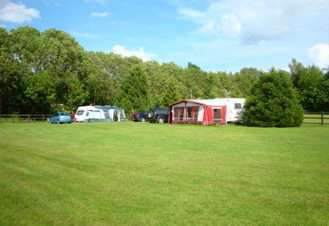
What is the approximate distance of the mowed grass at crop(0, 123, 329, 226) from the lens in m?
5.52

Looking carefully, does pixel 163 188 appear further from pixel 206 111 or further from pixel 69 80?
pixel 69 80

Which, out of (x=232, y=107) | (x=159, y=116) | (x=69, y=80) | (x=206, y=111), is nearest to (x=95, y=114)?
(x=159, y=116)

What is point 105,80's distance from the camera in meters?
55.0

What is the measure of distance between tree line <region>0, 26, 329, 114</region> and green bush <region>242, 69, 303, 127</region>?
24.6 ft

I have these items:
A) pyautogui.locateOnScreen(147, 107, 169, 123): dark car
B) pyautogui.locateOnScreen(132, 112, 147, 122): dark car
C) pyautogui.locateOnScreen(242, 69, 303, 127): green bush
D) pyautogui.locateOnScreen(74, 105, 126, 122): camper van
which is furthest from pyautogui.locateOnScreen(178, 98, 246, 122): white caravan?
pyautogui.locateOnScreen(74, 105, 126, 122): camper van

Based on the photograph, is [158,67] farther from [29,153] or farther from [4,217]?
[4,217]

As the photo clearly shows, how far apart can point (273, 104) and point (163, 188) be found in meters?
25.6

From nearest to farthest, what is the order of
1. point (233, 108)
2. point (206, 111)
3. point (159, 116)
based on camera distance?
point (206, 111) < point (233, 108) < point (159, 116)

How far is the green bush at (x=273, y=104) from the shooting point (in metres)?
30.4

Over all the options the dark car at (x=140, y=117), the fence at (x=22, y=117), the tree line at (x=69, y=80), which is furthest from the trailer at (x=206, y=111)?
the fence at (x=22, y=117)

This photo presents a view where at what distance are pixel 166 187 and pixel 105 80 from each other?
160 feet

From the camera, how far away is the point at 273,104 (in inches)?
1225

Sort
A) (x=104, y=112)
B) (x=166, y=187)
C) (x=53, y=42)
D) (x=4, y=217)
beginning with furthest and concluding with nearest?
(x=53, y=42)
(x=104, y=112)
(x=166, y=187)
(x=4, y=217)

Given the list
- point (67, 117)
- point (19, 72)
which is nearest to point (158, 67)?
point (19, 72)
